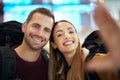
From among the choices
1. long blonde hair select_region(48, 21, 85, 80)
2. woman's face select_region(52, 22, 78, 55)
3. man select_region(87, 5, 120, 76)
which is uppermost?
man select_region(87, 5, 120, 76)

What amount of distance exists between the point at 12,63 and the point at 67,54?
0.36 metres

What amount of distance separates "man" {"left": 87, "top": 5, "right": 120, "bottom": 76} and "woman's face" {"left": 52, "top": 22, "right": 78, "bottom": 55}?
3.52 feet

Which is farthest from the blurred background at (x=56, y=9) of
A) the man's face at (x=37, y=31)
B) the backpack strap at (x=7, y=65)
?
the backpack strap at (x=7, y=65)

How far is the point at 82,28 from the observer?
2.73 meters

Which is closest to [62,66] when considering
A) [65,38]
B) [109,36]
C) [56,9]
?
[65,38]

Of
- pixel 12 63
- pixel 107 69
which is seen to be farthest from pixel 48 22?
pixel 107 69

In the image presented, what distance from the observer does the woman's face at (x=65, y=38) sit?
1334 millimetres

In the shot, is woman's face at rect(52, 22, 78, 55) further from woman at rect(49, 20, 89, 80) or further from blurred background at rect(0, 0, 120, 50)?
blurred background at rect(0, 0, 120, 50)

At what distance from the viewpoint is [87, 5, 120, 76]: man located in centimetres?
23

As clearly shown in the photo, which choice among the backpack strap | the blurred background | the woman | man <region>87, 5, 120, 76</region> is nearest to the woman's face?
the woman

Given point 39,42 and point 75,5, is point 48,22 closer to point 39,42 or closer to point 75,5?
point 39,42

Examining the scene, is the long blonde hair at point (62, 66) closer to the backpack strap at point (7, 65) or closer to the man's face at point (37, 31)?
the man's face at point (37, 31)

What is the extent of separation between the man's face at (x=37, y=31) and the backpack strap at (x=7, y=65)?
189 mm

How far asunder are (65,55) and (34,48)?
21 cm
